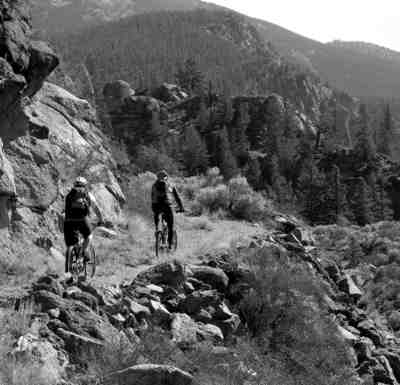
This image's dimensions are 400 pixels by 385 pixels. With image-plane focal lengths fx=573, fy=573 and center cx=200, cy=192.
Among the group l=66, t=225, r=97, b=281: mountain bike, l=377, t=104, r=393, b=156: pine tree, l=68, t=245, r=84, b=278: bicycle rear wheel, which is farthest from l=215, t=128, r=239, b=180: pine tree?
l=68, t=245, r=84, b=278: bicycle rear wheel

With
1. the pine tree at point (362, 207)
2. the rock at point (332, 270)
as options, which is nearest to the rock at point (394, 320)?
the rock at point (332, 270)

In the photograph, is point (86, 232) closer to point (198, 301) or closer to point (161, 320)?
point (161, 320)

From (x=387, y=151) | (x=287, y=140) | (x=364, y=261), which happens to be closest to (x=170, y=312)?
(x=364, y=261)

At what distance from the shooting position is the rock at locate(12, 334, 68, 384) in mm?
5703

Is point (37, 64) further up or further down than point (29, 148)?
further up

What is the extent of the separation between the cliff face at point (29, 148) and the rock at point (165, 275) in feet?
10.5

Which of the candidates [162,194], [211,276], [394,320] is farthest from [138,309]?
[394,320]

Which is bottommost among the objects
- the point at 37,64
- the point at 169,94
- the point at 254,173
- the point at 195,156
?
the point at 254,173

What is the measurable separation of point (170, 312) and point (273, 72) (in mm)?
158354

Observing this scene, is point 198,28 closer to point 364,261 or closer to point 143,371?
point 364,261

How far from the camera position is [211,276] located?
1145 centimetres

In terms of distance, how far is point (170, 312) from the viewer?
937 centimetres

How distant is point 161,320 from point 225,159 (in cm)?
6602

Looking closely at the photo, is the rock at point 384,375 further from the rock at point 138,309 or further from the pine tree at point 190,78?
the pine tree at point 190,78
